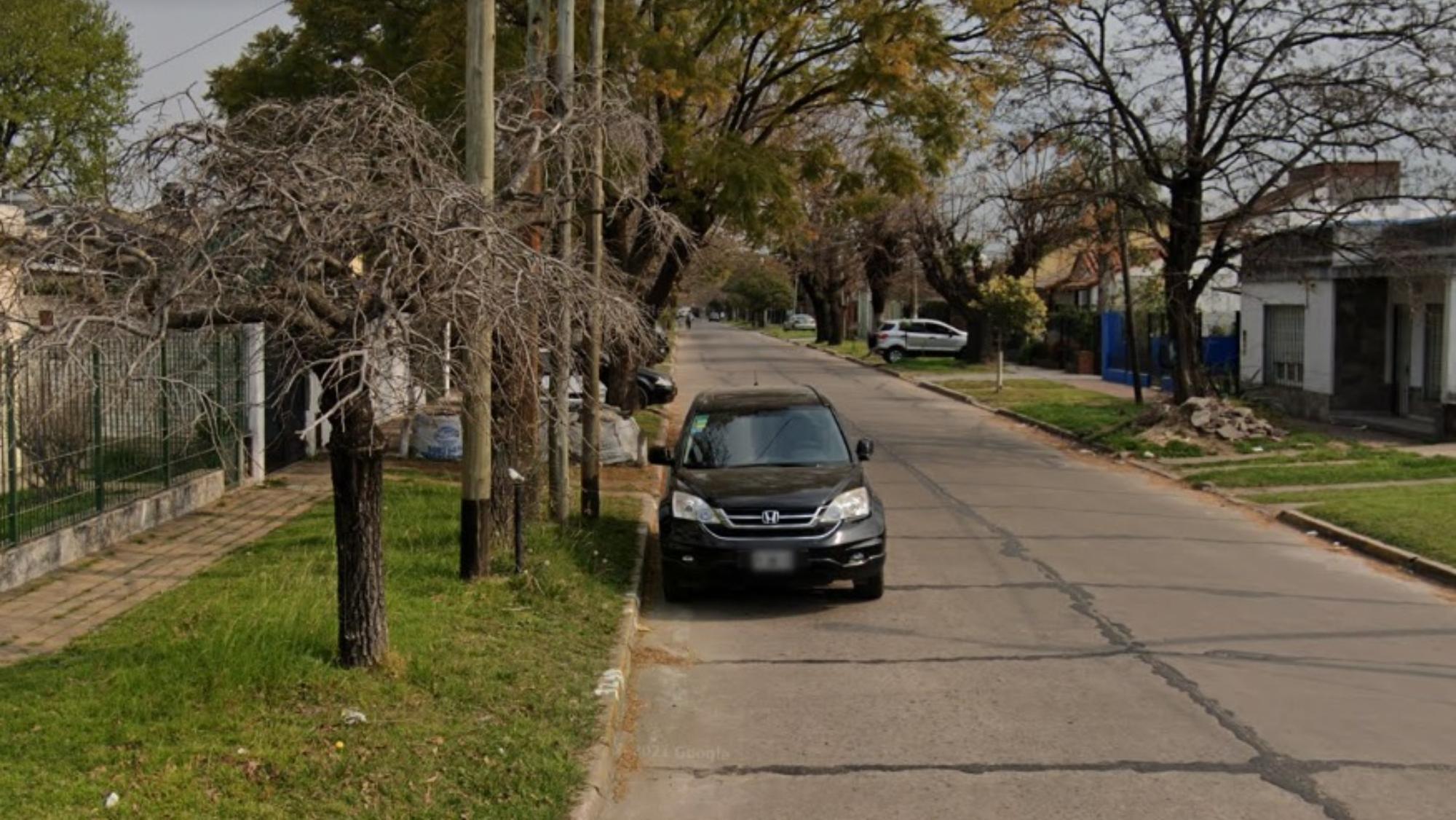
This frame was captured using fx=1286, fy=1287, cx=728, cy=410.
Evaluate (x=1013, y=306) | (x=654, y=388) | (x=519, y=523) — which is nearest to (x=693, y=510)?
(x=519, y=523)

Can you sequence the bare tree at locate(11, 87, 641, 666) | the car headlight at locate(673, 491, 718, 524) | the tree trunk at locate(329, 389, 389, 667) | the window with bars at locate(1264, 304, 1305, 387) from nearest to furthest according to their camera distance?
1. the bare tree at locate(11, 87, 641, 666)
2. the tree trunk at locate(329, 389, 389, 667)
3. the car headlight at locate(673, 491, 718, 524)
4. the window with bars at locate(1264, 304, 1305, 387)

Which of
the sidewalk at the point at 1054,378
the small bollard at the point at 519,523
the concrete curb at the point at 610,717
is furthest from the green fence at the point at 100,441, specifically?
the sidewalk at the point at 1054,378

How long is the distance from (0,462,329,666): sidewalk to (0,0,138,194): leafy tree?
821 inches

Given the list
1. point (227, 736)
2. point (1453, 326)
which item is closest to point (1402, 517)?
point (1453, 326)

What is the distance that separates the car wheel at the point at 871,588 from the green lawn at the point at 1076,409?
11268mm

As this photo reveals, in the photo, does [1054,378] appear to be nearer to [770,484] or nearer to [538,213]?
[770,484]

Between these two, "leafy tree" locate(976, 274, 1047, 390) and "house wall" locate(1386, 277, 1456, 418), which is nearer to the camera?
"house wall" locate(1386, 277, 1456, 418)

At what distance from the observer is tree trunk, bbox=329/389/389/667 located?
21.4 ft

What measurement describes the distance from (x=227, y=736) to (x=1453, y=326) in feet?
65.4

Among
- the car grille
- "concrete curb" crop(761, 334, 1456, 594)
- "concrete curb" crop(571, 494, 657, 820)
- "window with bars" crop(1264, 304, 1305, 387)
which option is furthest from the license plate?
"window with bars" crop(1264, 304, 1305, 387)

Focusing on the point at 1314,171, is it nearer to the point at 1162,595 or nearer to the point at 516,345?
the point at 1162,595

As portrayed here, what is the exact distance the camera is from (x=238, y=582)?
9156 mm

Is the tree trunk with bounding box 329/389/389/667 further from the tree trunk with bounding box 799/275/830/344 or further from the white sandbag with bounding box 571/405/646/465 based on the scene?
the tree trunk with bounding box 799/275/830/344

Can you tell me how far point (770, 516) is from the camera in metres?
9.72
